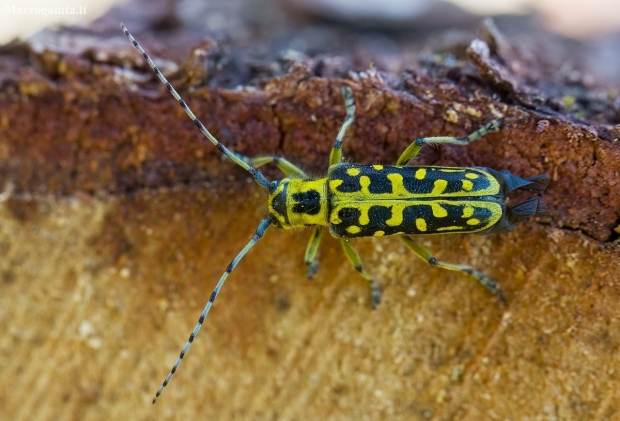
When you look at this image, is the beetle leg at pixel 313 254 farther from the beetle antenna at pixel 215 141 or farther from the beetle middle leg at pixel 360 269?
the beetle antenna at pixel 215 141

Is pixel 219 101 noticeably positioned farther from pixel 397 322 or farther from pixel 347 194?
pixel 397 322

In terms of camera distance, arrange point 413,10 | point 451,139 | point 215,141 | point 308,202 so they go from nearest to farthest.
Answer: point 451,139
point 215,141
point 308,202
point 413,10

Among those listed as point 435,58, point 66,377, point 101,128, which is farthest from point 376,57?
point 66,377

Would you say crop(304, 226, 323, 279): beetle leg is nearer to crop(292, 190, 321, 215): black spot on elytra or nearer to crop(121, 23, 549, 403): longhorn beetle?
crop(121, 23, 549, 403): longhorn beetle

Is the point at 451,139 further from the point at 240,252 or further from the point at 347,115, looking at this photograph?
the point at 240,252

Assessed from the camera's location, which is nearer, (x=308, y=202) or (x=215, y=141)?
(x=215, y=141)

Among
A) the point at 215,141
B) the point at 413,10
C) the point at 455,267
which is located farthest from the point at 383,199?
the point at 413,10

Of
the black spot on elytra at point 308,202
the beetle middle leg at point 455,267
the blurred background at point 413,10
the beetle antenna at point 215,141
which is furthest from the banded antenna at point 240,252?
the blurred background at point 413,10
